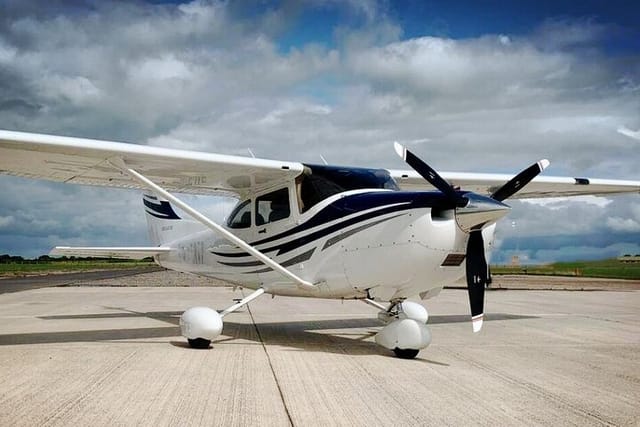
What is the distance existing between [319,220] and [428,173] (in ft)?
6.17

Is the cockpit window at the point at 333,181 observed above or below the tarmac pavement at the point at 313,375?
above

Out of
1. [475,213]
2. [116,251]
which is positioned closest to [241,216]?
[116,251]

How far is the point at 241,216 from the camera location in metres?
10.2

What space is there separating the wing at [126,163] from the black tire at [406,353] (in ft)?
9.82

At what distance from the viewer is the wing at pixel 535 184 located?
1129 centimetres

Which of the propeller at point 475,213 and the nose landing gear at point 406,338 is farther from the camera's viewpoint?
the nose landing gear at point 406,338

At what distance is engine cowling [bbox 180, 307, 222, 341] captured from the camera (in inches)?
321

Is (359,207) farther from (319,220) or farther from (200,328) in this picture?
(200,328)

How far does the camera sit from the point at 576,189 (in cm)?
1298

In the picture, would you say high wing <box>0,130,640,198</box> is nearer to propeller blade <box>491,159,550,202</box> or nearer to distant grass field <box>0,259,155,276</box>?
propeller blade <box>491,159,550,202</box>

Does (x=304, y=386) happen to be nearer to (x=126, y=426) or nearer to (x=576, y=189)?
(x=126, y=426)

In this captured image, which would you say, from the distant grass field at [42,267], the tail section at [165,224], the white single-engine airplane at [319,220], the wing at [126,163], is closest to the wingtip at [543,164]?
the white single-engine airplane at [319,220]

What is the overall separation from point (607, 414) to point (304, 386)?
2.69m

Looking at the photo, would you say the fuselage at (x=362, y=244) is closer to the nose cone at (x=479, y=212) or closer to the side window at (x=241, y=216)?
the side window at (x=241, y=216)
